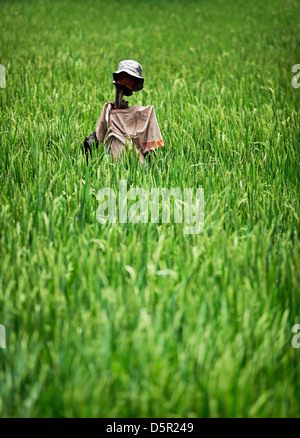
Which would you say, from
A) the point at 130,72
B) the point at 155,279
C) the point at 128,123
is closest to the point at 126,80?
the point at 130,72

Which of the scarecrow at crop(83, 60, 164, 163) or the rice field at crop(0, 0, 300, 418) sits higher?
the scarecrow at crop(83, 60, 164, 163)

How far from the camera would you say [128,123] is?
91.3 inches

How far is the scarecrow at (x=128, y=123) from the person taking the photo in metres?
2.26

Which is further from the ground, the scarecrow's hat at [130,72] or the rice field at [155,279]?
the scarecrow's hat at [130,72]

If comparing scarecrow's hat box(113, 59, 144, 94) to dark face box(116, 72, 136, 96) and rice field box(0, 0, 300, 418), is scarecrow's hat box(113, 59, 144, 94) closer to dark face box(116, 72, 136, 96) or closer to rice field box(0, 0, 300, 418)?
dark face box(116, 72, 136, 96)

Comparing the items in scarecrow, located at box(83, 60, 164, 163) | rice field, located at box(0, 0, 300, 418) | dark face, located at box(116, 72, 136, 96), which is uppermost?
dark face, located at box(116, 72, 136, 96)

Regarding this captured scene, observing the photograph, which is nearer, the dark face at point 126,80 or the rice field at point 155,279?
the rice field at point 155,279

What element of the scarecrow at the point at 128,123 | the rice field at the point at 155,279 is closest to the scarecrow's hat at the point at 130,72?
the scarecrow at the point at 128,123

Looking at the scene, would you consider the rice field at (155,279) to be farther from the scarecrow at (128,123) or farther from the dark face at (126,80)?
Answer: the dark face at (126,80)

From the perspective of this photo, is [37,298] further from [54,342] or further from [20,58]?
[20,58]

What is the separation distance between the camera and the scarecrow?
7.43 feet

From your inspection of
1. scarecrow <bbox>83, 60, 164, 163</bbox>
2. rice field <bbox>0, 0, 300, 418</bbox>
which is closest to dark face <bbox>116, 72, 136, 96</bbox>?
scarecrow <bbox>83, 60, 164, 163</bbox>

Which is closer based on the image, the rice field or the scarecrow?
the rice field

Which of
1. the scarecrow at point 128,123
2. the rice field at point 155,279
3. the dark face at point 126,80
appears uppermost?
the dark face at point 126,80
